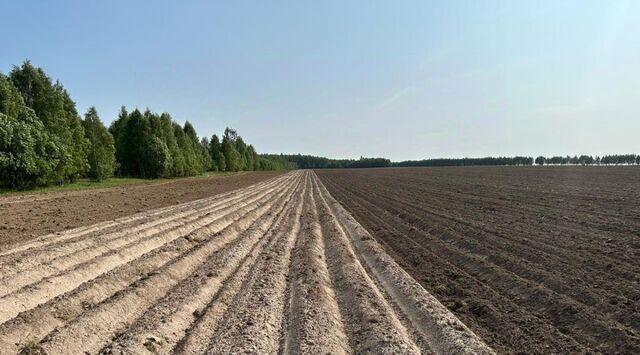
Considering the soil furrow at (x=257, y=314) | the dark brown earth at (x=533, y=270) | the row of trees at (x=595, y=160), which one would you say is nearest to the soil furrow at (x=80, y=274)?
the soil furrow at (x=257, y=314)

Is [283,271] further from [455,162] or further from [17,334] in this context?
[455,162]

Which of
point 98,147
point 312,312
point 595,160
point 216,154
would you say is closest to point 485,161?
point 595,160

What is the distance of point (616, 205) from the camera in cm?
2100

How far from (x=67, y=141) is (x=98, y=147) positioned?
8.04 metres

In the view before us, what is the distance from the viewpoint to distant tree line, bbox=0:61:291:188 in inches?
1097

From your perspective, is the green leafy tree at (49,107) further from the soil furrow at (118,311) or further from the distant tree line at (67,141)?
the soil furrow at (118,311)

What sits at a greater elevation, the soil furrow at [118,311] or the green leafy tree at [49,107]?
the green leafy tree at [49,107]

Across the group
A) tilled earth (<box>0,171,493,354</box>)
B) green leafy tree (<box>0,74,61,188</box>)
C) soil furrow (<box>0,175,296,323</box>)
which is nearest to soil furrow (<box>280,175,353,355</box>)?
tilled earth (<box>0,171,493,354</box>)

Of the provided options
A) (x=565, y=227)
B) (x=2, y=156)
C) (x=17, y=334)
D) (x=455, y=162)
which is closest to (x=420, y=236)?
(x=565, y=227)

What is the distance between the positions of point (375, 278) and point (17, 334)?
6.60m

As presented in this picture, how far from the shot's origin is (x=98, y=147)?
139ft

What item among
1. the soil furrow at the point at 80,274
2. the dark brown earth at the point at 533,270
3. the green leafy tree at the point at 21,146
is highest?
the green leafy tree at the point at 21,146

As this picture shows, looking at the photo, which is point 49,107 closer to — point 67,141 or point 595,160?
point 67,141

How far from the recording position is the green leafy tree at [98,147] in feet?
137
